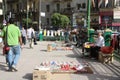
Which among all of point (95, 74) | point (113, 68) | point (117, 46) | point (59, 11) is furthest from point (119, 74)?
point (59, 11)

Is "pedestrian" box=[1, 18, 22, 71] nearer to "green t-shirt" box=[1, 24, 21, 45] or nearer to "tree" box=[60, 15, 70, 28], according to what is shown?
"green t-shirt" box=[1, 24, 21, 45]

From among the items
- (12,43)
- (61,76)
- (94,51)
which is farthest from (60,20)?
(61,76)

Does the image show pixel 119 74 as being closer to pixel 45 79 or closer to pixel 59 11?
pixel 45 79

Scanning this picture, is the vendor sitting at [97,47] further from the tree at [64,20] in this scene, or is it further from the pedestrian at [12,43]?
the tree at [64,20]

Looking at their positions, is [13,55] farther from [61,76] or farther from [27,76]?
[61,76]

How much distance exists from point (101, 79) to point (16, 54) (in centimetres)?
334

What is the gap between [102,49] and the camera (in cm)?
1692

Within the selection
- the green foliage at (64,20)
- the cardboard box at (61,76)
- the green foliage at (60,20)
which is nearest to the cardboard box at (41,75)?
the cardboard box at (61,76)

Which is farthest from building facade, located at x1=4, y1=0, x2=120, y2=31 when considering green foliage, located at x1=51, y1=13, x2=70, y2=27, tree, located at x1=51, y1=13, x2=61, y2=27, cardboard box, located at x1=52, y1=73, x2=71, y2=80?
cardboard box, located at x1=52, y1=73, x2=71, y2=80

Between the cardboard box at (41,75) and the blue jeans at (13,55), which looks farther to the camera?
the blue jeans at (13,55)

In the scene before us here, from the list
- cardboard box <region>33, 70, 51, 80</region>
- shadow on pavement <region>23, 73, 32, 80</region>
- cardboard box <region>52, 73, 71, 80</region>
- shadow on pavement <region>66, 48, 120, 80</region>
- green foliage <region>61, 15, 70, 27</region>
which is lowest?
green foliage <region>61, 15, 70, 27</region>

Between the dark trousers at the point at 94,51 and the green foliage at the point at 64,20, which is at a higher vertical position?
the dark trousers at the point at 94,51

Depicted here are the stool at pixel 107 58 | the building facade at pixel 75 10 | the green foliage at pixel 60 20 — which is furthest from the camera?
the green foliage at pixel 60 20

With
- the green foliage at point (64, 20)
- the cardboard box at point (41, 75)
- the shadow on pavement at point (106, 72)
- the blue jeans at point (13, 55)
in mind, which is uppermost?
the blue jeans at point (13, 55)
